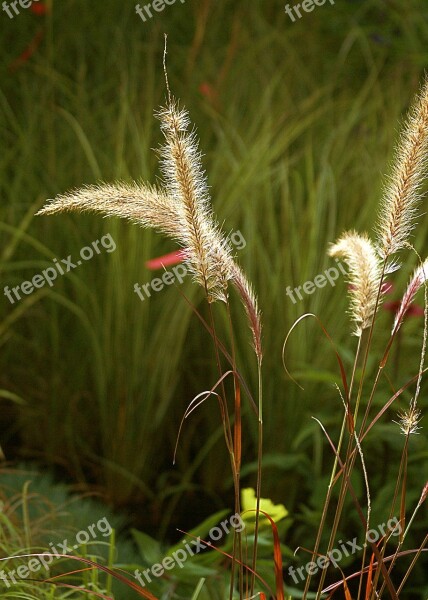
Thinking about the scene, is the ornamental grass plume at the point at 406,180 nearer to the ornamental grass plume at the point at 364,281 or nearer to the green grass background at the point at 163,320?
the ornamental grass plume at the point at 364,281

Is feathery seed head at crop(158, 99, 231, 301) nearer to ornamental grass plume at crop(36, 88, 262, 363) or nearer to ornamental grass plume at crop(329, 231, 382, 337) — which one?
ornamental grass plume at crop(36, 88, 262, 363)

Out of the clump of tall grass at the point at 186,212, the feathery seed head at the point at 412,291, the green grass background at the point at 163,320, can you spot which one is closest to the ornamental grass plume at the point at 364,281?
the feathery seed head at the point at 412,291

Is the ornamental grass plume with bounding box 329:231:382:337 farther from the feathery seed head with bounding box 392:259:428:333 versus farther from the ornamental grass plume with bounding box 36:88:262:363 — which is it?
the ornamental grass plume with bounding box 36:88:262:363

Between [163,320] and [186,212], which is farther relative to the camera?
[163,320]

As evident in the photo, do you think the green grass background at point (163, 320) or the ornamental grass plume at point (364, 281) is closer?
the ornamental grass plume at point (364, 281)

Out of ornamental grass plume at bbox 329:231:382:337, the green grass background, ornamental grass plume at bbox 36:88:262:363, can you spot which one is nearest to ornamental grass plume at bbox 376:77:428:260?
ornamental grass plume at bbox 329:231:382:337

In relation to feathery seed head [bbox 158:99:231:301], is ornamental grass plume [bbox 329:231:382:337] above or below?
below

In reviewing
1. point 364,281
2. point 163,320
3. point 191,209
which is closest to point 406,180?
point 364,281

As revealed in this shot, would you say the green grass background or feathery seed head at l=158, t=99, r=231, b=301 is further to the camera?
the green grass background

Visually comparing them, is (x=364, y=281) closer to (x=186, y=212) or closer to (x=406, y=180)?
(x=406, y=180)
